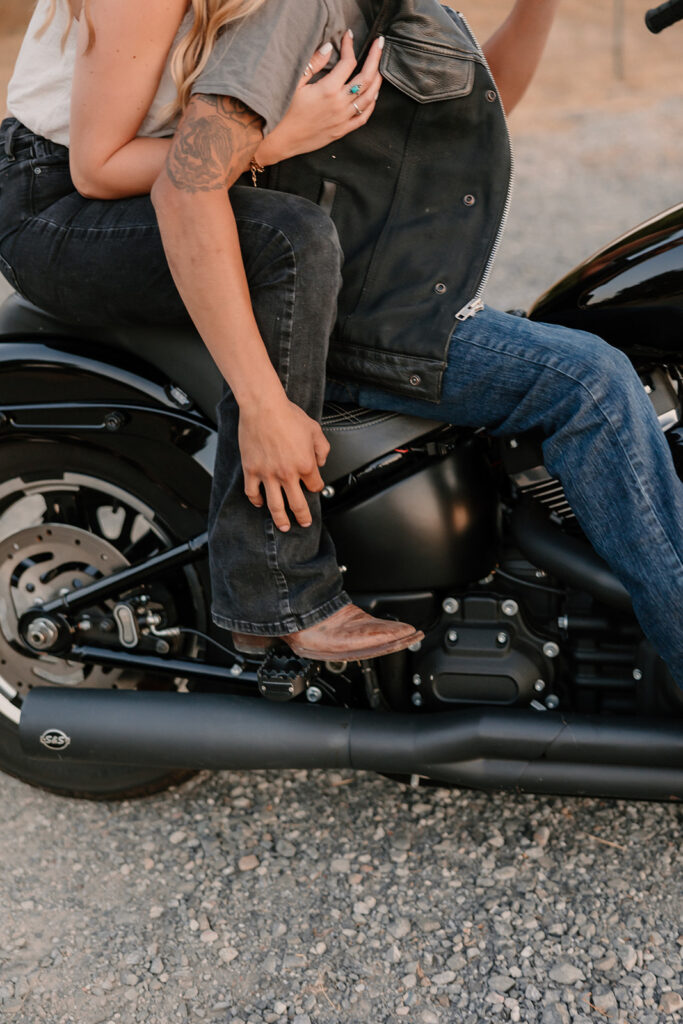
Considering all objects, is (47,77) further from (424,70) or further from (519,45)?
(519,45)

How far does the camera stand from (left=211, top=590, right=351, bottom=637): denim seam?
72.4 inches

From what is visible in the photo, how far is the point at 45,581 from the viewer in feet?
7.64

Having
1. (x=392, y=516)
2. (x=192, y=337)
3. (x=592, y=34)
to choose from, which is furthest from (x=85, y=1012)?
(x=592, y=34)

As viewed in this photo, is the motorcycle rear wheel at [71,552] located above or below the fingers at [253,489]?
below

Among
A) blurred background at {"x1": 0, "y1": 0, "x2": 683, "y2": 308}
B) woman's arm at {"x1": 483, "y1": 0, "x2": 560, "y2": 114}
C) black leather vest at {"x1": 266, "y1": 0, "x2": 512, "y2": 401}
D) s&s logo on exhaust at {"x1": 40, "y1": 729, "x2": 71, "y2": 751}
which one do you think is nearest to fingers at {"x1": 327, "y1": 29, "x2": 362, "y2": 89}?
black leather vest at {"x1": 266, "y1": 0, "x2": 512, "y2": 401}

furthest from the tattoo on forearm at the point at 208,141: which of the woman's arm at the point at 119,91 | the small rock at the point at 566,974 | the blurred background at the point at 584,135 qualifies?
the blurred background at the point at 584,135

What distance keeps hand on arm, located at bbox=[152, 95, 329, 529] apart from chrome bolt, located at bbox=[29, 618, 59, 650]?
0.72m

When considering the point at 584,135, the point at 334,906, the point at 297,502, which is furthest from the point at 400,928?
the point at 584,135

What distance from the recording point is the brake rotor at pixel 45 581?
228 cm

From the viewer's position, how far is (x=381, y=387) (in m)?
1.89

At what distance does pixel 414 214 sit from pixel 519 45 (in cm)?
66

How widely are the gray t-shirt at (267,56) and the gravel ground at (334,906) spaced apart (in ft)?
5.09

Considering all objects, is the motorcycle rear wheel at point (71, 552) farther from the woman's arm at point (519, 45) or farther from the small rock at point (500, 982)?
the woman's arm at point (519, 45)

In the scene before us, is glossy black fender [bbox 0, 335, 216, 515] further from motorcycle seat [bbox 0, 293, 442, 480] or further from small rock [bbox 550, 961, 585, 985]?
small rock [bbox 550, 961, 585, 985]
